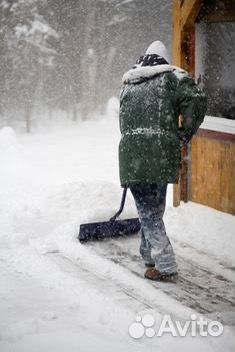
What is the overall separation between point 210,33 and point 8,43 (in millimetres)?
12934

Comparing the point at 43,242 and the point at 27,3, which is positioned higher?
the point at 27,3

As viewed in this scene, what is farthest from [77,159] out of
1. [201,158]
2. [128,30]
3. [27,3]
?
[128,30]

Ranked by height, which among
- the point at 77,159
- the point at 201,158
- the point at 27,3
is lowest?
the point at 77,159

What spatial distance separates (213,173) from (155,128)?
7.44 feet

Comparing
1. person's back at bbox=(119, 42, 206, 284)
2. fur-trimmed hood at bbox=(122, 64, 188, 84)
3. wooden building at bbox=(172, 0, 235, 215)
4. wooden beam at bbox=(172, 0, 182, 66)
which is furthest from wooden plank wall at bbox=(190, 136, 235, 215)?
fur-trimmed hood at bbox=(122, 64, 188, 84)

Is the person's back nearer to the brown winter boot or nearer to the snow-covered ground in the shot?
the brown winter boot

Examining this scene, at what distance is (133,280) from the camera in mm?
4914

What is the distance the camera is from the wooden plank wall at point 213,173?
6562mm

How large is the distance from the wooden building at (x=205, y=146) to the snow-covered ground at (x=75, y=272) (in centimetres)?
23

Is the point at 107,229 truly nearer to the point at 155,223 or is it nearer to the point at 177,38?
the point at 155,223

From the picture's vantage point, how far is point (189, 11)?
6.73 m

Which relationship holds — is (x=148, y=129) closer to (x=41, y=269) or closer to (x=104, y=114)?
(x=41, y=269)
